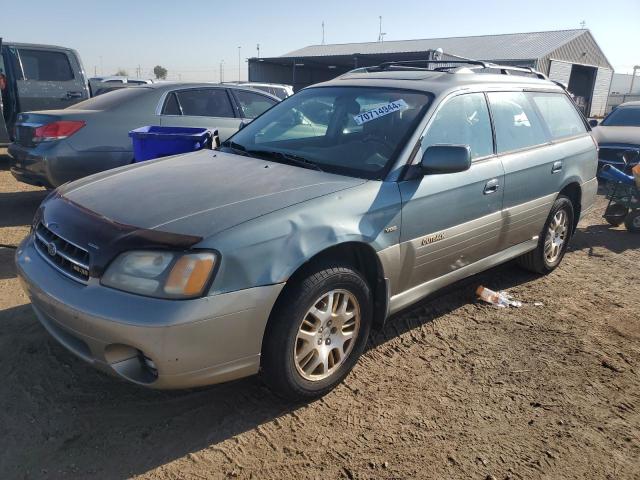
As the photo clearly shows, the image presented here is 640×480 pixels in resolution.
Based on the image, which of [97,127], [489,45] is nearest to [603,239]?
[97,127]

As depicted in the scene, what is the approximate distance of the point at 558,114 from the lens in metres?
4.75

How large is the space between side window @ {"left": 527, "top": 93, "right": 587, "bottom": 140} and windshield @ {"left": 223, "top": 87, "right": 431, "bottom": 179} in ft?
5.29

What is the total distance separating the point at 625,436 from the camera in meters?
2.69

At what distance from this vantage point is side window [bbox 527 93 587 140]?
451 cm

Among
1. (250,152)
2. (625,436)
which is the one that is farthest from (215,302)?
(625,436)

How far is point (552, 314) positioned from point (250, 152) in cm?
270

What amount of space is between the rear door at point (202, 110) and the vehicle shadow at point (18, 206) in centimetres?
195

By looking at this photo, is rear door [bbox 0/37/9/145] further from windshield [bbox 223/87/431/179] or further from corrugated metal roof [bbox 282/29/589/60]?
corrugated metal roof [bbox 282/29/589/60]

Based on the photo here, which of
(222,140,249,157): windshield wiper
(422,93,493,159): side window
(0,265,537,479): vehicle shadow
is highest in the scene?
(422,93,493,159): side window

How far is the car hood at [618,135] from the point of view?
9.05 m

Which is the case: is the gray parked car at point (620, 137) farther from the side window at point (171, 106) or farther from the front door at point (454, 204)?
the side window at point (171, 106)

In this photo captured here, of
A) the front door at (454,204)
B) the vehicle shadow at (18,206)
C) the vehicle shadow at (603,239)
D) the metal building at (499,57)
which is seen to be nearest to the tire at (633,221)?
the vehicle shadow at (603,239)

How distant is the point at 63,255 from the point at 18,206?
479 cm

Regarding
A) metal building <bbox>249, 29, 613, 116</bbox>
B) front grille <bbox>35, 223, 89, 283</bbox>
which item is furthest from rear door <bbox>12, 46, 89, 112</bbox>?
metal building <bbox>249, 29, 613, 116</bbox>
